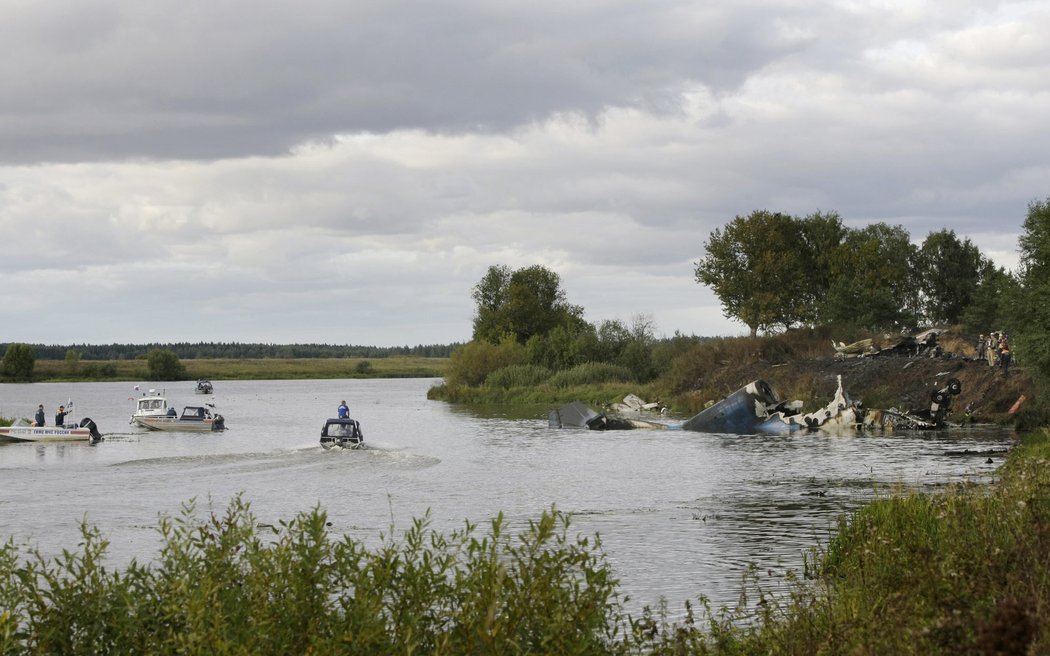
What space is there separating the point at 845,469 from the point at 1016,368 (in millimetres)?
24467

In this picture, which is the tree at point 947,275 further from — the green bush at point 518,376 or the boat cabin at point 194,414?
the boat cabin at point 194,414

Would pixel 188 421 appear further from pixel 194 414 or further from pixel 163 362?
pixel 163 362

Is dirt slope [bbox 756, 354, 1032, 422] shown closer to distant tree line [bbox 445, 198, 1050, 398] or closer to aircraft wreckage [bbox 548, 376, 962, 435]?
aircraft wreckage [bbox 548, 376, 962, 435]

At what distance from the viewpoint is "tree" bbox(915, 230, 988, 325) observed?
102125 millimetres

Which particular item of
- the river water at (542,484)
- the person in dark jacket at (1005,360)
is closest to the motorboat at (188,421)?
the river water at (542,484)

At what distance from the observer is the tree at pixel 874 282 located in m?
83.4

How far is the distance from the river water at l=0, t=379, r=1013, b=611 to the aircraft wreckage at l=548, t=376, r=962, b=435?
1.91 metres

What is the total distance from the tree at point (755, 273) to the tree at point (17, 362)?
134 m

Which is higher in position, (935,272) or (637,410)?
(935,272)

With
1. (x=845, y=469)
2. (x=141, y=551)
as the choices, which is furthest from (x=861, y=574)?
(x=845, y=469)

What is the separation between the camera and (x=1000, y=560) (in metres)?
9.64

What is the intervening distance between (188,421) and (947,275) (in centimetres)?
7081

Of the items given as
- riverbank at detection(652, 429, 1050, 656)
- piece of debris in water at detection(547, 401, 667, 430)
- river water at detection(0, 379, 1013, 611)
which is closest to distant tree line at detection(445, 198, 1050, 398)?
piece of debris in water at detection(547, 401, 667, 430)

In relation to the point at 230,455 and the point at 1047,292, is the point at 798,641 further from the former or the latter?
the point at 230,455
